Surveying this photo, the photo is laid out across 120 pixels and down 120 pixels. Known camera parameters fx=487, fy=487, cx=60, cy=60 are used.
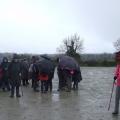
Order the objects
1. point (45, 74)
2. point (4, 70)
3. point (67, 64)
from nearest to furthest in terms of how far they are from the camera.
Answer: point (45, 74), point (67, 64), point (4, 70)

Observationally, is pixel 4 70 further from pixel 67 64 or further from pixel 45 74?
pixel 67 64

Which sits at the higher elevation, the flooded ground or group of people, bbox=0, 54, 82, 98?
group of people, bbox=0, 54, 82, 98

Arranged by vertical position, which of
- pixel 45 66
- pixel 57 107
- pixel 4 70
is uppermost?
pixel 45 66

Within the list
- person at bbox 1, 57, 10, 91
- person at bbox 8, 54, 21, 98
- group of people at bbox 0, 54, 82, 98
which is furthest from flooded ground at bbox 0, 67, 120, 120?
person at bbox 1, 57, 10, 91

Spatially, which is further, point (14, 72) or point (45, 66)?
point (45, 66)

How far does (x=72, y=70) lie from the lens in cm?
2208

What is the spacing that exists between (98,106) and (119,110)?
1.19 metres

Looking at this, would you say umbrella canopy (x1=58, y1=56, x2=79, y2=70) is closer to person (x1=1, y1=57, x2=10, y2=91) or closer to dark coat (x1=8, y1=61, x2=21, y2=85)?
person (x1=1, y1=57, x2=10, y2=91)

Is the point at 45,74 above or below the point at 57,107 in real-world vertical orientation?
above

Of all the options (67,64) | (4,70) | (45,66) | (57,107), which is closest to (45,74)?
(45,66)

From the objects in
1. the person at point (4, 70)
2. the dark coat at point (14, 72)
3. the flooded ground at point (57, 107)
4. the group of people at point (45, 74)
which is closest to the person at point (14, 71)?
the dark coat at point (14, 72)

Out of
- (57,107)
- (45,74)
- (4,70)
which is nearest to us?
(57,107)

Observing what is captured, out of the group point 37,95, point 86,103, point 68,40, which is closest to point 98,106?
point 86,103

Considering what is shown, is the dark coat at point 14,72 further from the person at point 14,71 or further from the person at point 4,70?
the person at point 4,70
